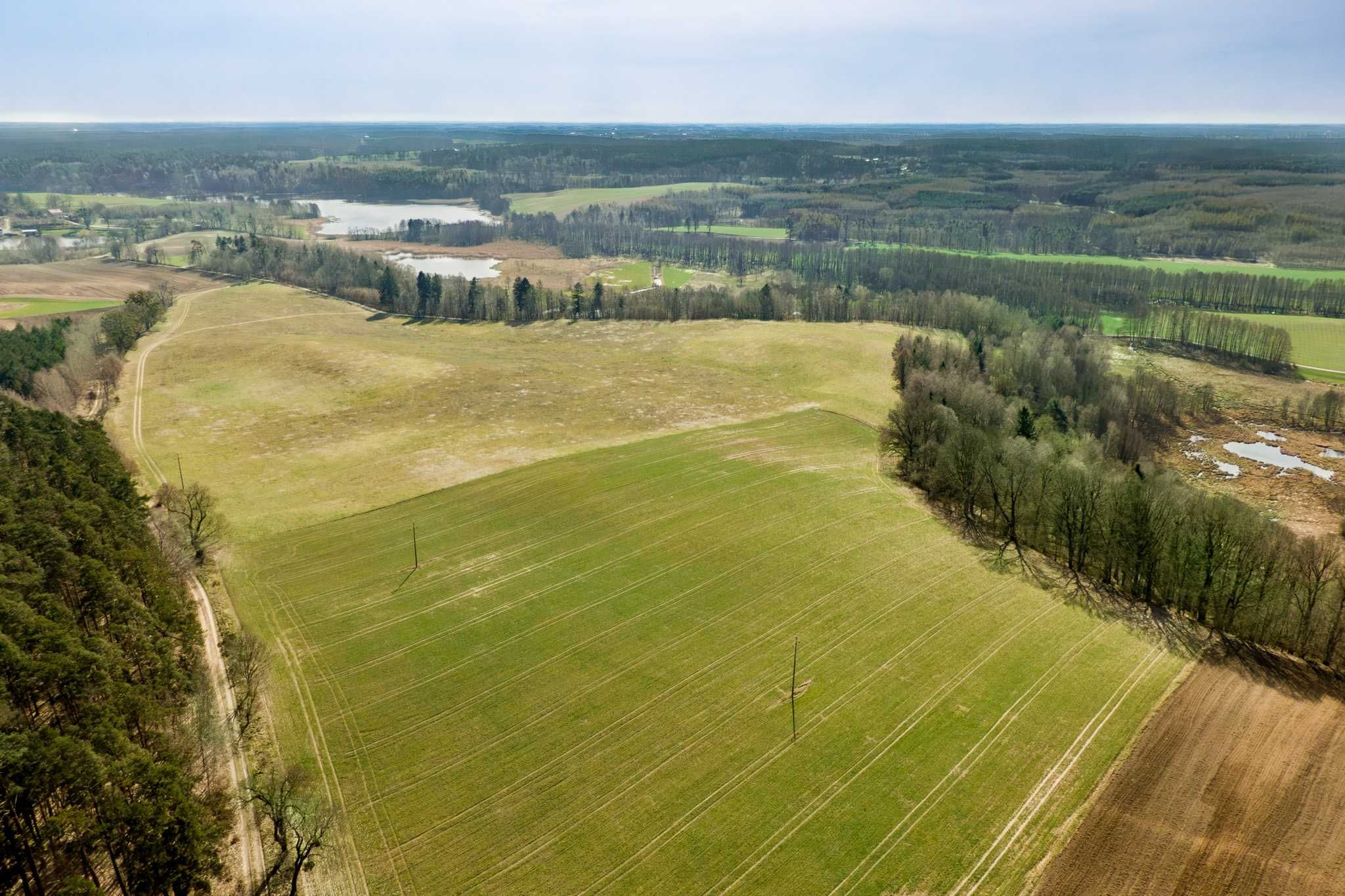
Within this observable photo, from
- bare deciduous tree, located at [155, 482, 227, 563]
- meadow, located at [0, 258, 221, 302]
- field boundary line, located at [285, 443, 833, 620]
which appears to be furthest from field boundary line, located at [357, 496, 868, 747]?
meadow, located at [0, 258, 221, 302]

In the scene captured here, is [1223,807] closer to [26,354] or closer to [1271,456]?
[1271,456]

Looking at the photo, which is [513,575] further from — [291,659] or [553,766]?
[553,766]

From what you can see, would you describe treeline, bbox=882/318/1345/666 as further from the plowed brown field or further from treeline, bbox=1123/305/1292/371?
treeline, bbox=1123/305/1292/371

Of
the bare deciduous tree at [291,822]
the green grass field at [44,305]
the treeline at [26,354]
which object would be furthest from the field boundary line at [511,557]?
the green grass field at [44,305]

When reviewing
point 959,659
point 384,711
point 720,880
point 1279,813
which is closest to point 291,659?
point 384,711

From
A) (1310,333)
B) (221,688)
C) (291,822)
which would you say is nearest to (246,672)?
(221,688)

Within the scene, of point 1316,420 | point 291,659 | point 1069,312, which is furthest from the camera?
point 1069,312
